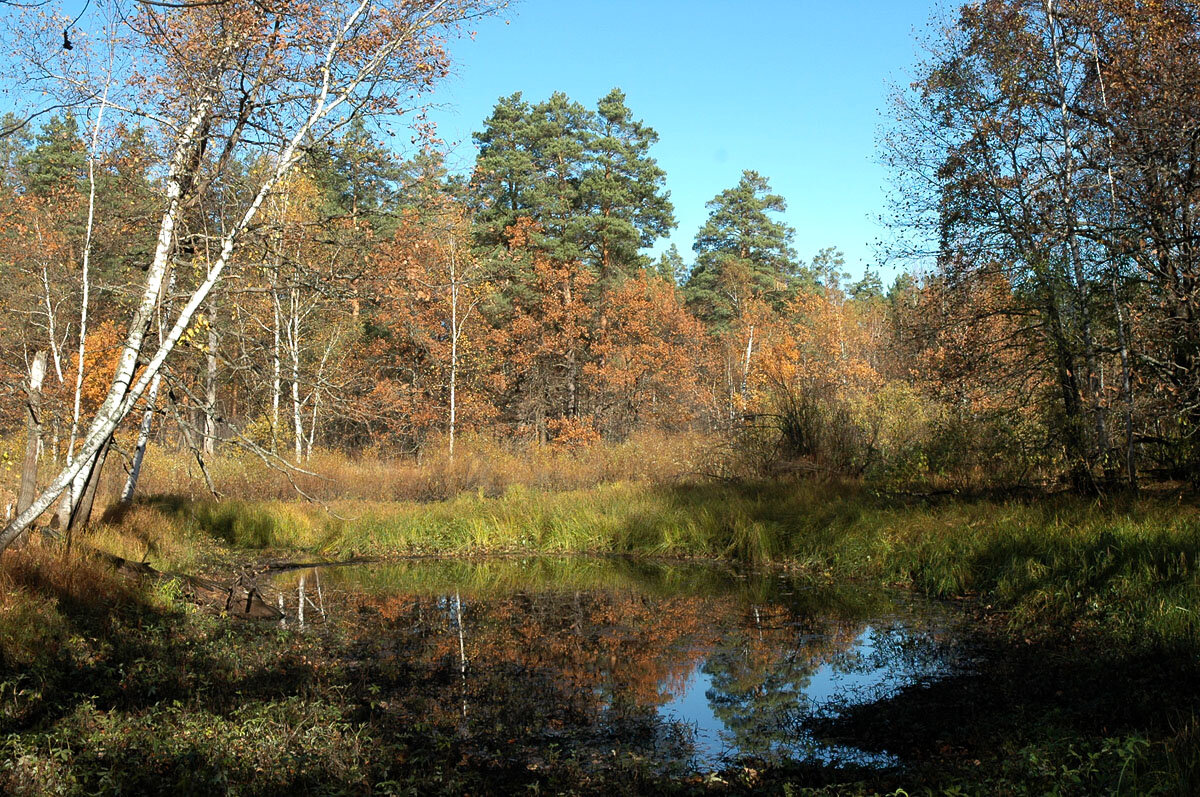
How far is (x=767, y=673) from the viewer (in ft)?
22.5

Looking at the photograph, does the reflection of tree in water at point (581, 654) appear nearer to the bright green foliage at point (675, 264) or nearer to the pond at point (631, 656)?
the pond at point (631, 656)

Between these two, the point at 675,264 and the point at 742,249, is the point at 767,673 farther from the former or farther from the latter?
the point at 675,264

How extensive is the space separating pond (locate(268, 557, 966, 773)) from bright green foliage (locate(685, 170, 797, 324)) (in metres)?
32.9

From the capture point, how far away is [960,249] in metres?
13.2

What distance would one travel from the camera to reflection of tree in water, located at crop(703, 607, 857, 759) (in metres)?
5.50

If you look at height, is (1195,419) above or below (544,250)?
below

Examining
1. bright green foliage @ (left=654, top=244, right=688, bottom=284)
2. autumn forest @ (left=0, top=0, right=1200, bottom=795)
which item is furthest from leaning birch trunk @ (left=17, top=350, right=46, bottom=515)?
bright green foliage @ (left=654, top=244, right=688, bottom=284)

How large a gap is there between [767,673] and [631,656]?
124 cm

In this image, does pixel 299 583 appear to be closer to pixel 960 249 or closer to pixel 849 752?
pixel 849 752

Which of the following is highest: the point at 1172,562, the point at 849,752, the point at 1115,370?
the point at 1115,370

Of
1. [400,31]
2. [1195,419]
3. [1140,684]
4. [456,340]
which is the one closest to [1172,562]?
[1140,684]

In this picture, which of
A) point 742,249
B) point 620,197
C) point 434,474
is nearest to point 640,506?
point 434,474

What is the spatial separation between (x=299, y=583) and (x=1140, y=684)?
30.0 feet

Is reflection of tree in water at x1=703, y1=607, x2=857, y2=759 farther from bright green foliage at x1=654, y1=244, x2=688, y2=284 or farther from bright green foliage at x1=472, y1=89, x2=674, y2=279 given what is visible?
bright green foliage at x1=654, y1=244, x2=688, y2=284
